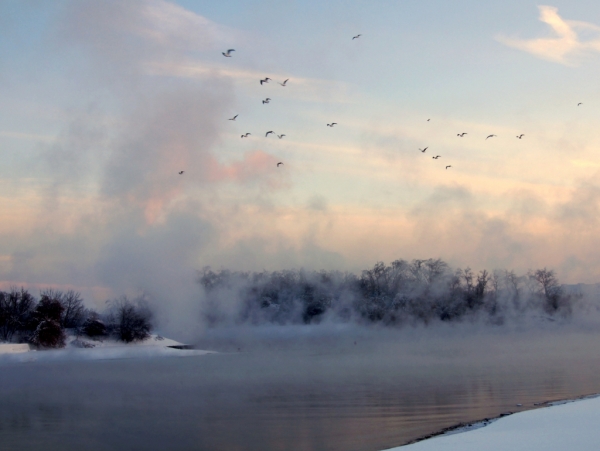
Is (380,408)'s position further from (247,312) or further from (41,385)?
(247,312)

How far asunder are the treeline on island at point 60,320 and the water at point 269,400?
1684 centimetres

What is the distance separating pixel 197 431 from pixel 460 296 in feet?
412

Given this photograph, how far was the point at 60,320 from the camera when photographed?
82875 millimetres

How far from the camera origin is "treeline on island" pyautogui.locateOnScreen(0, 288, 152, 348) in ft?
252

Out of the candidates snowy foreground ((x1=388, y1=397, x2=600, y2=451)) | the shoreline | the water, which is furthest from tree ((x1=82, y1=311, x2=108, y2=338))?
snowy foreground ((x1=388, y1=397, x2=600, y2=451))

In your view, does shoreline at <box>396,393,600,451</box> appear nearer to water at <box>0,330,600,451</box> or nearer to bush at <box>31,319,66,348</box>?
water at <box>0,330,600,451</box>

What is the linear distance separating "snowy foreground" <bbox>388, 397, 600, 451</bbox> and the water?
2431 millimetres

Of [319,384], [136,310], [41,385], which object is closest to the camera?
[319,384]

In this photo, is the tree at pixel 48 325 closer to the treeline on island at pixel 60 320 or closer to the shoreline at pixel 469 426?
the treeline on island at pixel 60 320

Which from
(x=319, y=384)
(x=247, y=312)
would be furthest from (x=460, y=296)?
(x=319, y=384)

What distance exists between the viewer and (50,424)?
94.2 ft

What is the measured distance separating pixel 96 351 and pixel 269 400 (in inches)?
1969

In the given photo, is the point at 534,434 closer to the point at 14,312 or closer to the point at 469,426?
the point at 469,426

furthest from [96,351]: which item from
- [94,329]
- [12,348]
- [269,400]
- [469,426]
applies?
[469,426]
